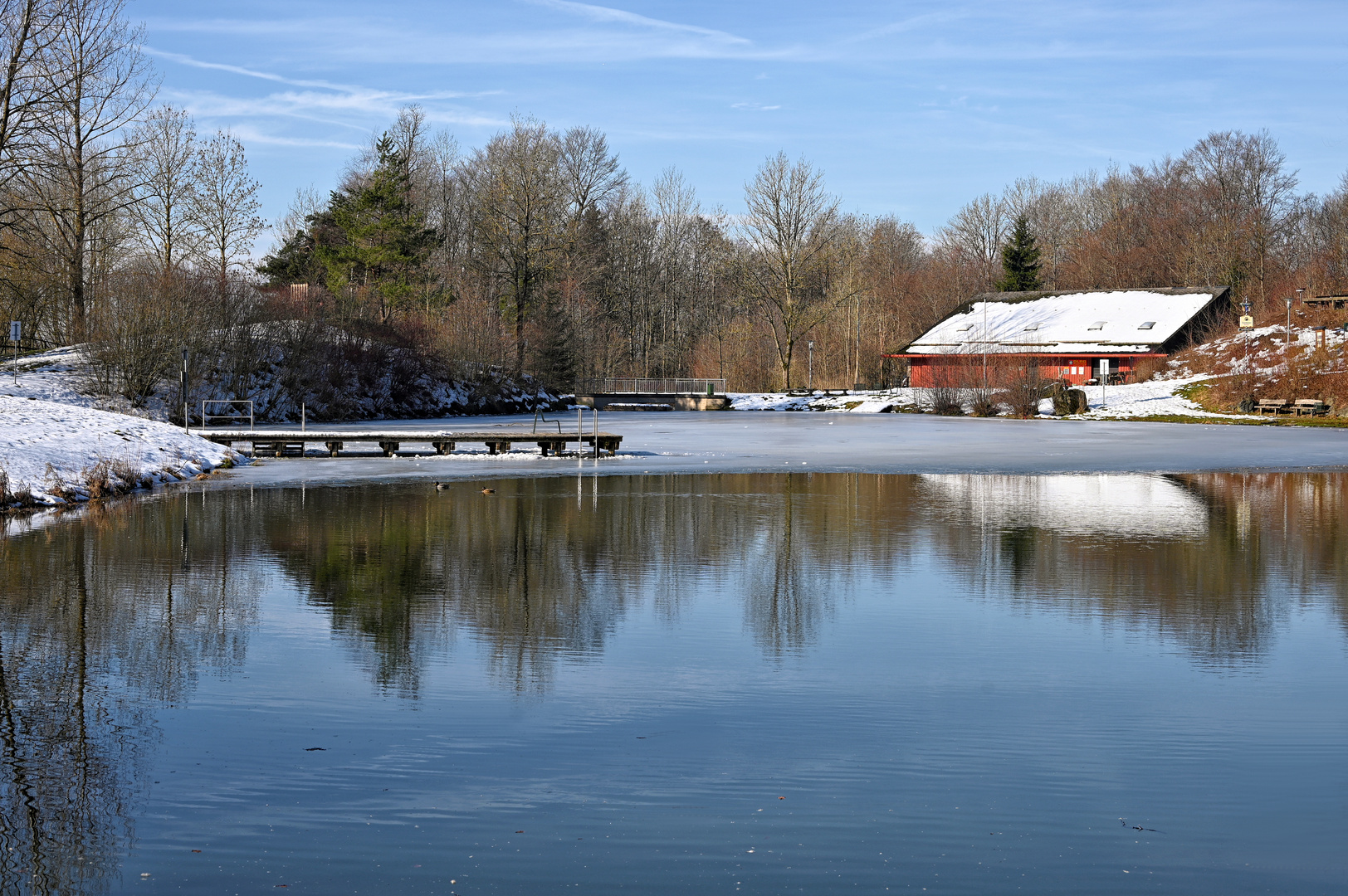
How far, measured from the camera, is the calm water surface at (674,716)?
5211 millimetres

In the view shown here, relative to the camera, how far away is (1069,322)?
77.9 m

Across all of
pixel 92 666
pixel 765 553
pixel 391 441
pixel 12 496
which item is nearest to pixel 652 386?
pixel 391 441

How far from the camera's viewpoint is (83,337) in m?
45.9

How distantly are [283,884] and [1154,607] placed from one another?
26.2 feet

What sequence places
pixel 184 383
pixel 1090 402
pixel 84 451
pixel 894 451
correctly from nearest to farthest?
1. pixel 84 451
2. pixel 894 451
3. pixel 184 383
4. pixel 1090 402

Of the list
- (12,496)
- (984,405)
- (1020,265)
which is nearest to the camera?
(12,496)

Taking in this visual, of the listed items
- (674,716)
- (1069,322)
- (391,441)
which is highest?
(1069,322)

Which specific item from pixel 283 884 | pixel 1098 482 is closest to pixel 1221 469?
pixel 1098 482

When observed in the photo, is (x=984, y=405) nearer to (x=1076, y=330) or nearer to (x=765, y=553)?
(x=1076, y=330)

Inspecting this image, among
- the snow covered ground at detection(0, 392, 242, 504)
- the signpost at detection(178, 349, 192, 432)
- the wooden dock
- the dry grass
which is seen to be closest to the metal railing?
the signpost at detection(178, 349, 192, 432)

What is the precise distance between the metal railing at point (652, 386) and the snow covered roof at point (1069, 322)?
14143 mm

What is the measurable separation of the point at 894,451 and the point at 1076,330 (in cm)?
4862

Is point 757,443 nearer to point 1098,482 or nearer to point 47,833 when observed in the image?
point 1098,482

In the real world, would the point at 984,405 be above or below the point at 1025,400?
below
